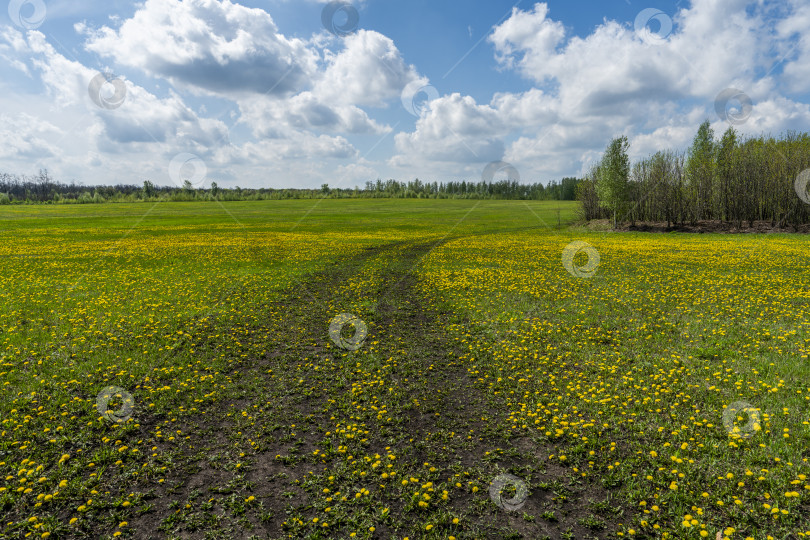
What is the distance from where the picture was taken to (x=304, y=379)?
11.0 metres

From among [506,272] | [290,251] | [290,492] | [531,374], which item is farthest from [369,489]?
[290,251]

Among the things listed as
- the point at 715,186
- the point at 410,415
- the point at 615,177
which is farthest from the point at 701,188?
the point at 410,415

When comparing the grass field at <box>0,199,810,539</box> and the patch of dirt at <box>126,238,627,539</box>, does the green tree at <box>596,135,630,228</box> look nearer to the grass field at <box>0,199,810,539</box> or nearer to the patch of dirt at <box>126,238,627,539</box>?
the grass field at <box>0,199,810,539</box>

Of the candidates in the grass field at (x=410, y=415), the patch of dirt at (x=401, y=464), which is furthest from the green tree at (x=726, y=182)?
the patch of dirt at (x=401, y=464)

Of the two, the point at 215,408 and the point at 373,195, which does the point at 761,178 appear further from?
the point at 373,195

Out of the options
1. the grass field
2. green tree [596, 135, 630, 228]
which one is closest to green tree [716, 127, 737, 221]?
green tree [596, 135, 630, 228]

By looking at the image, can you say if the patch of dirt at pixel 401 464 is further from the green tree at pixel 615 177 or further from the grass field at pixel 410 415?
the green tree at pixel 615 177

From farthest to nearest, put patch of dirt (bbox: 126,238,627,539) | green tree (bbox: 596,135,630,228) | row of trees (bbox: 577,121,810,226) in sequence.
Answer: green tree (bbox: 596,135,630,228)
row of trees (bbox: 577,121,810,226)
patch of dirt (bbox: 126,238,627,539)

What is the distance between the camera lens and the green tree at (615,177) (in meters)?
62.3

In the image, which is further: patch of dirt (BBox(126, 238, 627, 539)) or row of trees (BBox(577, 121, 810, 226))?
row of trees (BBox(577, 121, 810, 226))

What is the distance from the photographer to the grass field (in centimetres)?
609

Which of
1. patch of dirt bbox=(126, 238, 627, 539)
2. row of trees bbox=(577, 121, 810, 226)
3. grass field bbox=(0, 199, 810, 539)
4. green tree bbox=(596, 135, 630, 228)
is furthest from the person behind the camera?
green tree bbox=(596, 135, 630, 228)

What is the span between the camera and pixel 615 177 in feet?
207

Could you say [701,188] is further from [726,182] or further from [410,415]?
[410,415]
